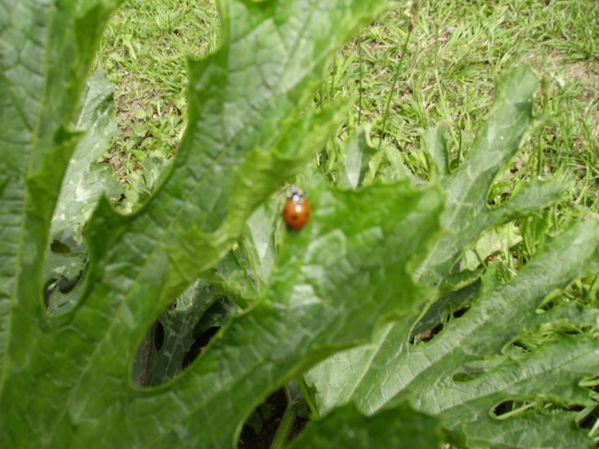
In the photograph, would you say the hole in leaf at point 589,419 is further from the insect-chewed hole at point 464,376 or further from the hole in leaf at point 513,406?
the insect-chewed hole at point 464,376

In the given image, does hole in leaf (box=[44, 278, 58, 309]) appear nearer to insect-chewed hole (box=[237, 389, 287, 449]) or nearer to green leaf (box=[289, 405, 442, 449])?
insect-chewed hole (box=[237, 389, 287, 449])

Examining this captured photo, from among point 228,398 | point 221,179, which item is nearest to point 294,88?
point 221,179

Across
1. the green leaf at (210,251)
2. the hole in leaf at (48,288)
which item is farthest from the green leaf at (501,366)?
the hole in leaf at (48,288)

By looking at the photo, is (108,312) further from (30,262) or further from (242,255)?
(242,255)

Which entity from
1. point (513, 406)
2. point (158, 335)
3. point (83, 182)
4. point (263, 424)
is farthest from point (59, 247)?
point (513, 406)

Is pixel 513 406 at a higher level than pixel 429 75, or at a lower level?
lower

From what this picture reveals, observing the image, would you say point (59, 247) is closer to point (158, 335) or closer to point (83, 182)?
point (83, 182)
